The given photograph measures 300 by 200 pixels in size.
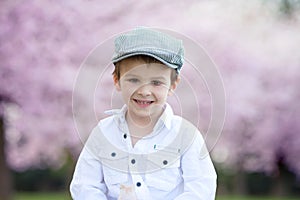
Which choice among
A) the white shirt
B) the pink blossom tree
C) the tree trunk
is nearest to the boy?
the white shirt

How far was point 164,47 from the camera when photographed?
6.84 feet

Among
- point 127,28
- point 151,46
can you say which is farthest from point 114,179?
point 127,28

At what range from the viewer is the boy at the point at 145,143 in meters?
2.11

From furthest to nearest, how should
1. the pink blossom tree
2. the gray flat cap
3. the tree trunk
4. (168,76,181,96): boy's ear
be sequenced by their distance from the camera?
1. the tree trunk
2. the pink blossom tree
3. (168,76,181,96): boy's ear
4. the gray flat cap

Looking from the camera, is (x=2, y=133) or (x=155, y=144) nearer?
(x=155, y=144)

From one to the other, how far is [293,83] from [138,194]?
28.8 ft

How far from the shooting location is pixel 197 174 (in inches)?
84.4

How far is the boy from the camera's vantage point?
211 cm

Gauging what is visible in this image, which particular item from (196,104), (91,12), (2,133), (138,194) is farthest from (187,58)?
(2,133)

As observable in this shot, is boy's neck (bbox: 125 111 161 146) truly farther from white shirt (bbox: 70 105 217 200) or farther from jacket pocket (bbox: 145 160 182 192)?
jacket pocket (bbox: 145 160 182 192)

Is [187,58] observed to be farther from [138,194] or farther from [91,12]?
[91,12]


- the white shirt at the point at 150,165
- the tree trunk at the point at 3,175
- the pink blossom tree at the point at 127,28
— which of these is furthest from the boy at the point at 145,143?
the tree trunk at the point at 3,175

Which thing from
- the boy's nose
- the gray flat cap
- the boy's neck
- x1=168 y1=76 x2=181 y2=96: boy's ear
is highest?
the gray flat cap

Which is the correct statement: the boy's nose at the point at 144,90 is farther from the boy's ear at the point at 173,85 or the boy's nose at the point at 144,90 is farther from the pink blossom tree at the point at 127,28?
the pink blossom tree at the point at 127,28
